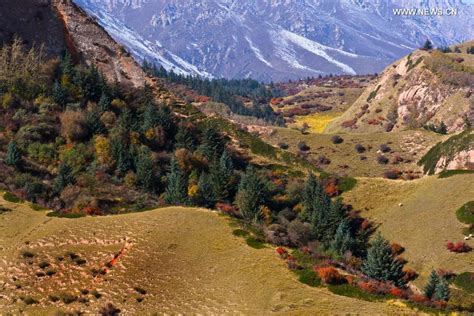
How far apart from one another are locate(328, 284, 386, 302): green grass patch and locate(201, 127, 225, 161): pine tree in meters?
55.9

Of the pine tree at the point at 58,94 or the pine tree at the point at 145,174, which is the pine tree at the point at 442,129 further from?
the pine tree at the point at 58,94

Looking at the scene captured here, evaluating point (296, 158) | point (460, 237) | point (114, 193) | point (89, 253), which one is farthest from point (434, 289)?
point (296, 158)

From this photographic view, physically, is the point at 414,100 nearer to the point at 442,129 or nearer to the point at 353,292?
the point at 442,129

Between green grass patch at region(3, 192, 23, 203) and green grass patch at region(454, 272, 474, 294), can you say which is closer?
green grass patch at region(3, 192, 23, 203)

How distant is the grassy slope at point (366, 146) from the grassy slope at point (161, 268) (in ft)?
270

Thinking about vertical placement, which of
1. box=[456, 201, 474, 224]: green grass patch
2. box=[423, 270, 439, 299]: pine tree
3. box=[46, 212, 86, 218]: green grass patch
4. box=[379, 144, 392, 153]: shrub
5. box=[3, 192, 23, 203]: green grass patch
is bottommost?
box=[3, 192, 23, 203]: green grass patch

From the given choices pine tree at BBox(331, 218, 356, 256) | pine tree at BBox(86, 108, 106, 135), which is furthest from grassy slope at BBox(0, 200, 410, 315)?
pine tree at BBox(86, 108, 106, 135)

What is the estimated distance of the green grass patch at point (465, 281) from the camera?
158ft

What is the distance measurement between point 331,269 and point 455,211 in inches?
1426

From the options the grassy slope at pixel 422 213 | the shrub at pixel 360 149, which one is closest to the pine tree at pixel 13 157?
the grassy slope at pixel 422 213

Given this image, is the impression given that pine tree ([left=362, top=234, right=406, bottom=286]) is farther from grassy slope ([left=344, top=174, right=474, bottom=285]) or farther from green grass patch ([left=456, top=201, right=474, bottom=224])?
green grass patch ([left=456, top=201, right=474, bottom=224])

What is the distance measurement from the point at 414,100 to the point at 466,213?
4215 inches

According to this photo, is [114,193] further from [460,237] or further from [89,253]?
[460,237]

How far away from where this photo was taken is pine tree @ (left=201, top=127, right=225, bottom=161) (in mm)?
84750
